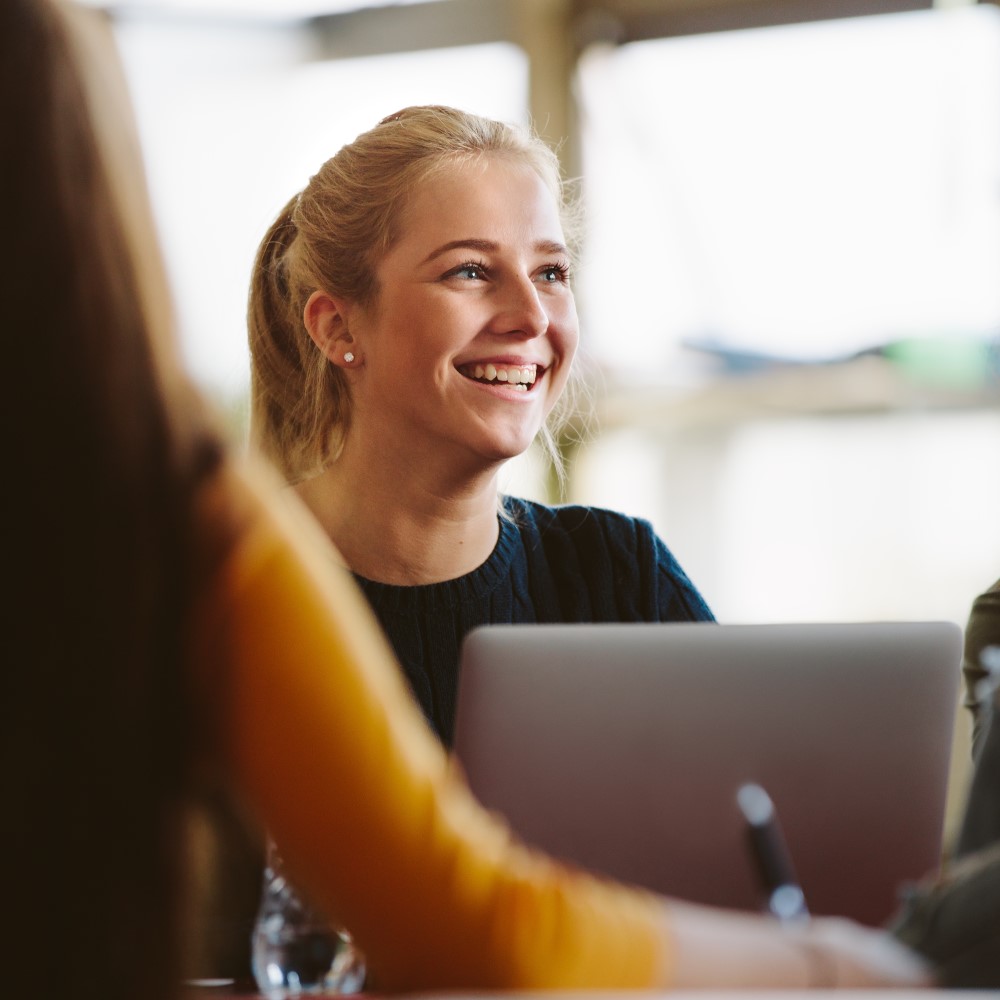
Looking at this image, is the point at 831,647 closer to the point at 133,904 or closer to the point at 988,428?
the point at 133,904

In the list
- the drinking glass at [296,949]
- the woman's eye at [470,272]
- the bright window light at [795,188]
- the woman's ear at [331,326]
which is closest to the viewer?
the drinking glass at [296,949]

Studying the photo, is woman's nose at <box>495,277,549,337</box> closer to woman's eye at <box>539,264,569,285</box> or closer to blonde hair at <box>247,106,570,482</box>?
woman's eye at <box>539,264,569,285</box>

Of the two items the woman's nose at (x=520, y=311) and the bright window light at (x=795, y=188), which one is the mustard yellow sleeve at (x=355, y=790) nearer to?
the woman's nose at (x=520, y=311)

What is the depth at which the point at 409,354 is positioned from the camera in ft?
6.37

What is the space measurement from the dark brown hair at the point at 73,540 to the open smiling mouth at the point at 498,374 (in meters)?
1.27

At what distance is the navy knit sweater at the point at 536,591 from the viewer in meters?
1.81

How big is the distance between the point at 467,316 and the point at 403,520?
0.97 ft

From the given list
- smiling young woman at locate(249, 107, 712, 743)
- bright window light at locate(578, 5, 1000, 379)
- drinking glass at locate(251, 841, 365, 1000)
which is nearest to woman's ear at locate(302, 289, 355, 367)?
smiling young woman at locate(249, 107, 712, 743)

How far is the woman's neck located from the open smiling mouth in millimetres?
127

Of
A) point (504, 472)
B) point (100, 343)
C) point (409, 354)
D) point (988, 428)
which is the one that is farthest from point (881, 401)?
point (100, 343)

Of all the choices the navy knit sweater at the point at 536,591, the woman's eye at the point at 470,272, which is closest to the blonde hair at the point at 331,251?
the woman's eye at the point at 470,272

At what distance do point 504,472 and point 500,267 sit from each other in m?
0.39

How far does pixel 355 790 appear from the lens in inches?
28.6

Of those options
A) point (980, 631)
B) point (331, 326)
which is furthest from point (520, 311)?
point (980, 631)
